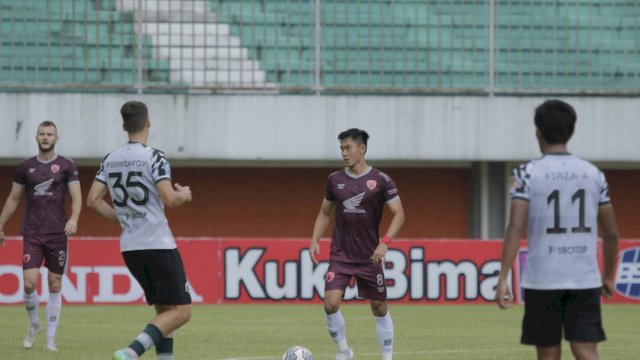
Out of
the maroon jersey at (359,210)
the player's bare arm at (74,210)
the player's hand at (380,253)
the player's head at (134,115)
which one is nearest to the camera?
the player's head at (134,115)

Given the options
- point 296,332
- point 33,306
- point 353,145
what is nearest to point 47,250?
point 33,306

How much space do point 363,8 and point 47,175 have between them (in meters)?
10.5

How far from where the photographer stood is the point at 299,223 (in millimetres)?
24641

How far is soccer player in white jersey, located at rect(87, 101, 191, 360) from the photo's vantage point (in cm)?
964

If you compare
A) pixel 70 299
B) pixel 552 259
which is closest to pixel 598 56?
pixel 70 299

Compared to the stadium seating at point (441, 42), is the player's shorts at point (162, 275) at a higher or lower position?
lower

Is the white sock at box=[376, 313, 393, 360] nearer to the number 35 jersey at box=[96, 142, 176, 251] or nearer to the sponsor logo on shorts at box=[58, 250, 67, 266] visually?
the number 35 jersey at box=[96, 142, 176, 251]

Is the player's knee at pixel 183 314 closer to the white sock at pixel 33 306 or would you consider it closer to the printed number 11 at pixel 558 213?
the printed number 11 at pixel 558 213

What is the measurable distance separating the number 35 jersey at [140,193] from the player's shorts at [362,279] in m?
2.62

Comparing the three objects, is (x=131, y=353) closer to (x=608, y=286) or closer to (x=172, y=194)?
(x=172, y=194)

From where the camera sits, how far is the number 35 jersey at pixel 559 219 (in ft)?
25.2

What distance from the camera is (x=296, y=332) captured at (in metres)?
16.2

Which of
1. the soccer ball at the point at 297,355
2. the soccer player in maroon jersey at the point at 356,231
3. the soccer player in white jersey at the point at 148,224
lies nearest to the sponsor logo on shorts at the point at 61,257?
the soccer player in maroon jersey at the point at 356,231

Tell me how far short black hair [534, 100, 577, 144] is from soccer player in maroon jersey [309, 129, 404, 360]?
440 cm
